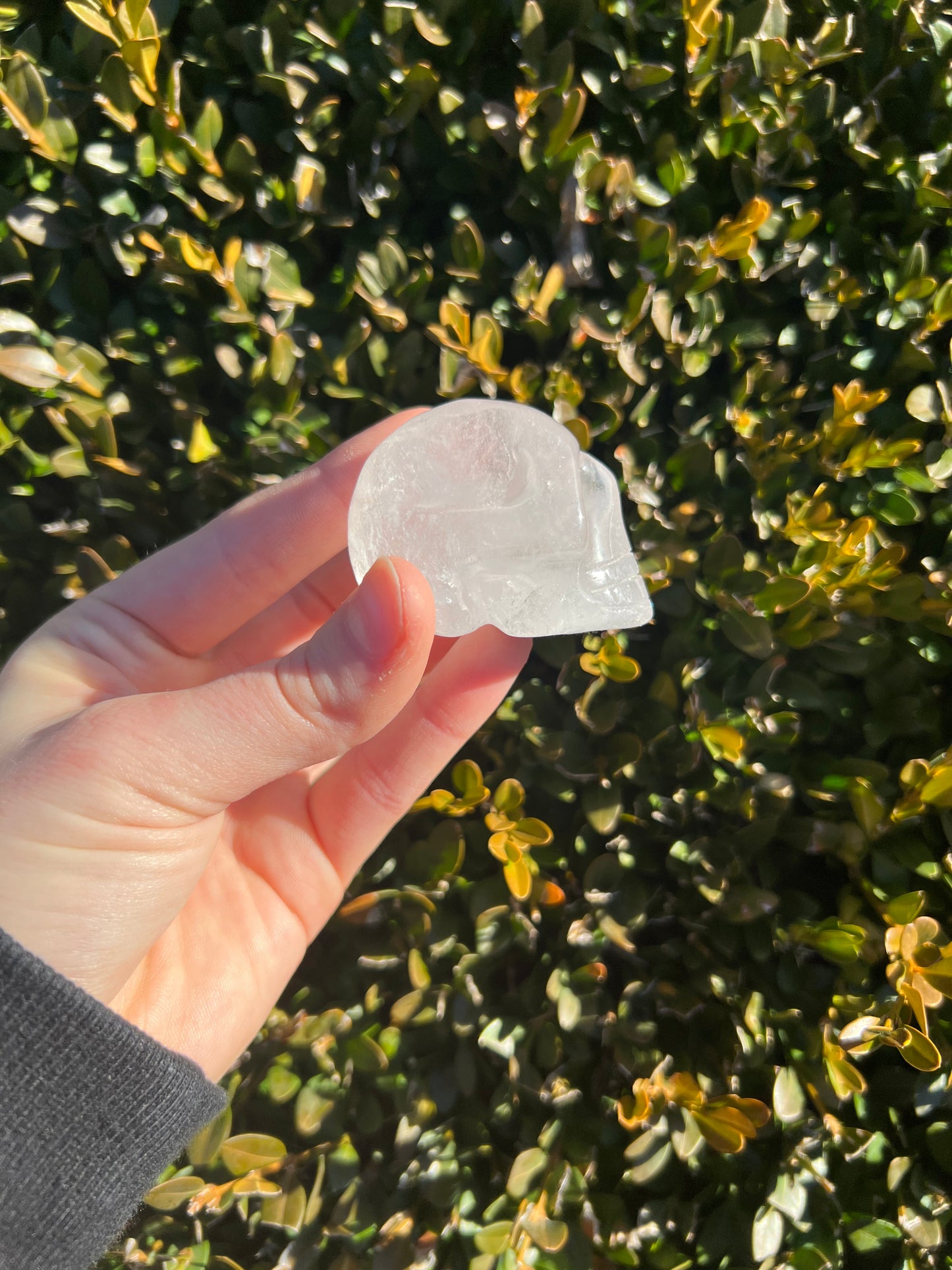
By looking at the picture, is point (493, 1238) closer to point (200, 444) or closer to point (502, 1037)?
point (502, 1037)

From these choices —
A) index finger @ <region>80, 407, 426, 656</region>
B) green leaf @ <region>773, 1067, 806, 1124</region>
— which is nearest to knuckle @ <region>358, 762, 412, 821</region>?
index finger @ <region>80, 407, 426, 656</region>

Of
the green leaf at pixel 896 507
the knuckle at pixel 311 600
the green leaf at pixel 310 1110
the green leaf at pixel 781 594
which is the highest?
the green leaf at pixel 896 507

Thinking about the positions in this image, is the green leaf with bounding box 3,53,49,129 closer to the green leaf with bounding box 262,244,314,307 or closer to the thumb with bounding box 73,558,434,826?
the green leaf with bounding box 262,244,314,307

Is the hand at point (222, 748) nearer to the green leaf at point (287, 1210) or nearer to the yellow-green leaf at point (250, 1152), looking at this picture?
the yellow-green leaf at point (250, 1152)

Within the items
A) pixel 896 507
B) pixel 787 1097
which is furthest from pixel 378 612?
pixel 787 1097

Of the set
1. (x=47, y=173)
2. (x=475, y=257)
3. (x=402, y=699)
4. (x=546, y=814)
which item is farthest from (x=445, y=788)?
(x=47, y=173)

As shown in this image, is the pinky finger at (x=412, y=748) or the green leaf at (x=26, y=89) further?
the pinky finger at (x=412, y=748)

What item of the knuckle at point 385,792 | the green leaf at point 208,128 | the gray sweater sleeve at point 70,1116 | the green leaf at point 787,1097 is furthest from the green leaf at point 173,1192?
the green leaf at point 208,128
